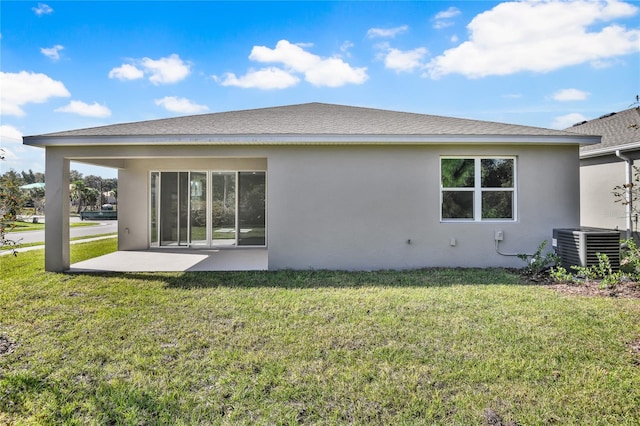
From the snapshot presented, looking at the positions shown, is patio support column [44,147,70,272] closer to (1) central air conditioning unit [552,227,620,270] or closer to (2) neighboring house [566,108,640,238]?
(1) central air conditioning unit [552,227,620,270]

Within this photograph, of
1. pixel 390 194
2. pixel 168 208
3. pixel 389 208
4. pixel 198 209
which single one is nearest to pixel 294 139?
pixel 390 194

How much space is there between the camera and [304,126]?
841 centimetres

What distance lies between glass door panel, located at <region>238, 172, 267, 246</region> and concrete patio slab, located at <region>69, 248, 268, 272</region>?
0.73 meters

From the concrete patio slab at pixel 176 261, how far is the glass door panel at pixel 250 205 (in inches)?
28.8

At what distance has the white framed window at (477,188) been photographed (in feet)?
26.7

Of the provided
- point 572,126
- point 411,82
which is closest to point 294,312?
point 411,82

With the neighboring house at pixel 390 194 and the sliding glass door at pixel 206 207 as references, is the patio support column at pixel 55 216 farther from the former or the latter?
the sliding glass door at pixel 206 207

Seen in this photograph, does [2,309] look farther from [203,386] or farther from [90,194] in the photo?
[90,194]

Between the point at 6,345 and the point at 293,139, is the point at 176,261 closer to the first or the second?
the point at 293,139

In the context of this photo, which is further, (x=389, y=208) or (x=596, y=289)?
(x=389, y=208)

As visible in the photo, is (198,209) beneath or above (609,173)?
beneath

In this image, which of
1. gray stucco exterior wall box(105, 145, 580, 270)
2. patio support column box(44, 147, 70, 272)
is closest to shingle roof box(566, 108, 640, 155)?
gray stucco exterior wall box(105, 145, 580, 270)

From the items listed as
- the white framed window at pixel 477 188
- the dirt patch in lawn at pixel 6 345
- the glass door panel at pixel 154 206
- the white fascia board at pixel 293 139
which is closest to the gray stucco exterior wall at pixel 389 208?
the white framed window at pixel 477 188

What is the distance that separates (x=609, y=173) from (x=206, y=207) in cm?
1253
